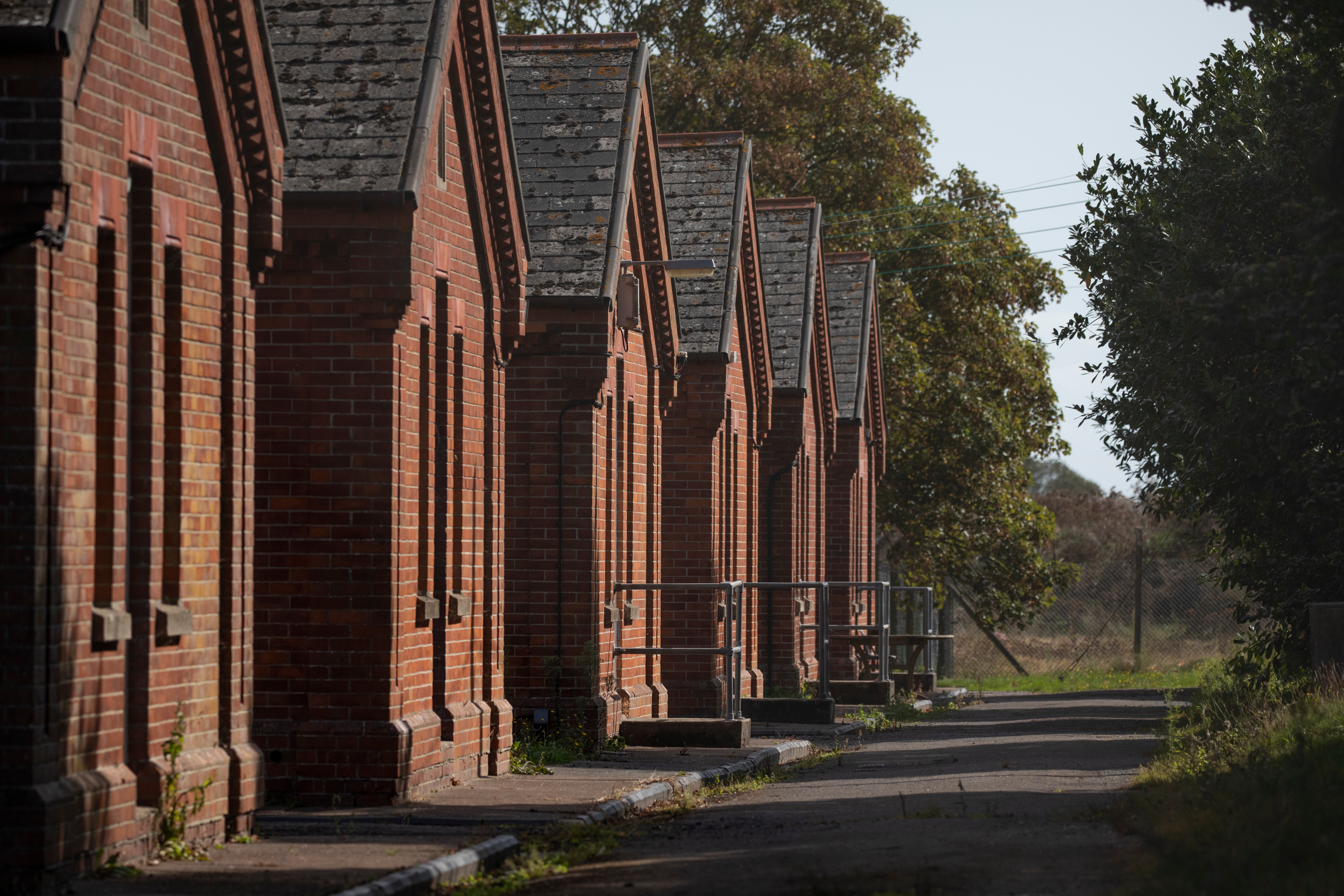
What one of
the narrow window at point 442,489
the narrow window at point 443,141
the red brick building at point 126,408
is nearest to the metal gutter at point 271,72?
the red brick building at point 126,408

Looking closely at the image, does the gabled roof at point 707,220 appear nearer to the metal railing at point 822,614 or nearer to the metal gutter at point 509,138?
the metal railing at point 822,614

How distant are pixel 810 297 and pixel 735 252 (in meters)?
5.33

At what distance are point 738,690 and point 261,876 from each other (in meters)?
9.75

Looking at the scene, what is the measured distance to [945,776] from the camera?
1513cm

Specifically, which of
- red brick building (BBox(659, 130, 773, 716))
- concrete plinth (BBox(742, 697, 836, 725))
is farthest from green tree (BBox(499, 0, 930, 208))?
concrete plinth (BBox(742, 697, 836, 725))

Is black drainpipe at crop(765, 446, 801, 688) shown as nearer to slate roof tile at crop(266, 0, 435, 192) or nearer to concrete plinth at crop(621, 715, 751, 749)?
concrete plinth at crop(621, 715, 751, 749)

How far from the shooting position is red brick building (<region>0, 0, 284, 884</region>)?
8.24 meters

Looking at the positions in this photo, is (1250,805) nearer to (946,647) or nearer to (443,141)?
(443,141)

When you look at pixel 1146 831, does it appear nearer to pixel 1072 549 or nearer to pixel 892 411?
pixel 892 411

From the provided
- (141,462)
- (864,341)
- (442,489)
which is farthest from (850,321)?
(141,462)

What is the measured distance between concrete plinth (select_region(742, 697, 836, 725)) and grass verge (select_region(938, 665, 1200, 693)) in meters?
12.2

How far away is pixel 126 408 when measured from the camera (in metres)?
9.22

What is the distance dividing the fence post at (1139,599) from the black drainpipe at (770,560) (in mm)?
12370

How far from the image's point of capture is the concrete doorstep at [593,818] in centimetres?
866
